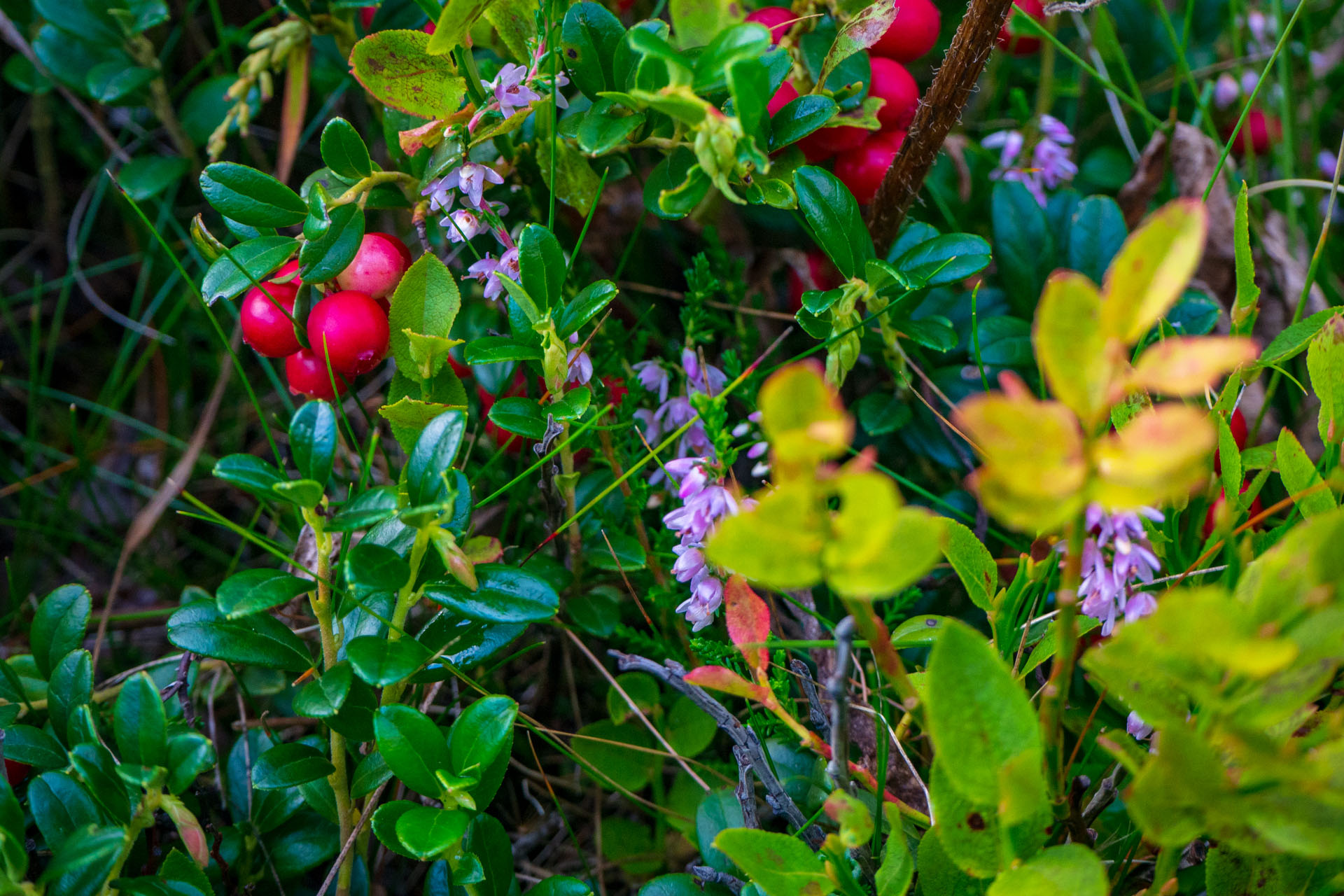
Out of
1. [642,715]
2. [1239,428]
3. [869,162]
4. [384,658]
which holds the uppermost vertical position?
[869,162]

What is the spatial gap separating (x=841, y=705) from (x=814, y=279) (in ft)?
3.71

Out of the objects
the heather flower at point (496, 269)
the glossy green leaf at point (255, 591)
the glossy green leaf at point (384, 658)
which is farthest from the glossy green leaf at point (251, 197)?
the glossy green leaf at point (384, 658)

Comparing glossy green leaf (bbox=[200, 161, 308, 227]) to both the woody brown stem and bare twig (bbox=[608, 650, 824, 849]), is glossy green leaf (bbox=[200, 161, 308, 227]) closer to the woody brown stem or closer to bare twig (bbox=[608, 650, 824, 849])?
bare twig (bbox=[608, 650, 824, 849])

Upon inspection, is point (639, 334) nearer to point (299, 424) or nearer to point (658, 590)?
point (658, 590)

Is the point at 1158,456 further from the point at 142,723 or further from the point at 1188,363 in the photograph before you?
the point at 142,723

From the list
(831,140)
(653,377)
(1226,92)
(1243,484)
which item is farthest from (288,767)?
(1226,92)

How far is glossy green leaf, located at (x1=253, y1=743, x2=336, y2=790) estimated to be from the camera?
122 centimetres

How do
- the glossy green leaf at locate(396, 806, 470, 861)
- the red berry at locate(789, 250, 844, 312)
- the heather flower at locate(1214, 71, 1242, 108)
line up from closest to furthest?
the glossy green leaf at locate(396, 806, 470, 861), the red berry at locate(789, 250, 844, 312), the heather flower at locate(1214, 71, 1242, 108)

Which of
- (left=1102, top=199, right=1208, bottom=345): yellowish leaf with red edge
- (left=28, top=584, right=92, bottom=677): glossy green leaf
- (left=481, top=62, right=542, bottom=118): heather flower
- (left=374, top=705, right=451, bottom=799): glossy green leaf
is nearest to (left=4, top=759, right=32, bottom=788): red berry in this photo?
(left=28, top=584, right=92, bottom=677): glossy green leaf

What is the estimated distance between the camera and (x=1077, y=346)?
0.68 metres

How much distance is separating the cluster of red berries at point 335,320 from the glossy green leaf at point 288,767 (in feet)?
1.58

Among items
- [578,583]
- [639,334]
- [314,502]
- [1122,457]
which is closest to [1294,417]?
[639,334]

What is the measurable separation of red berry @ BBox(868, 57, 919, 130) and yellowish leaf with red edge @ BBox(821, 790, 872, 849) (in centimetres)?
117

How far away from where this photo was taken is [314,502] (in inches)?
41.3
